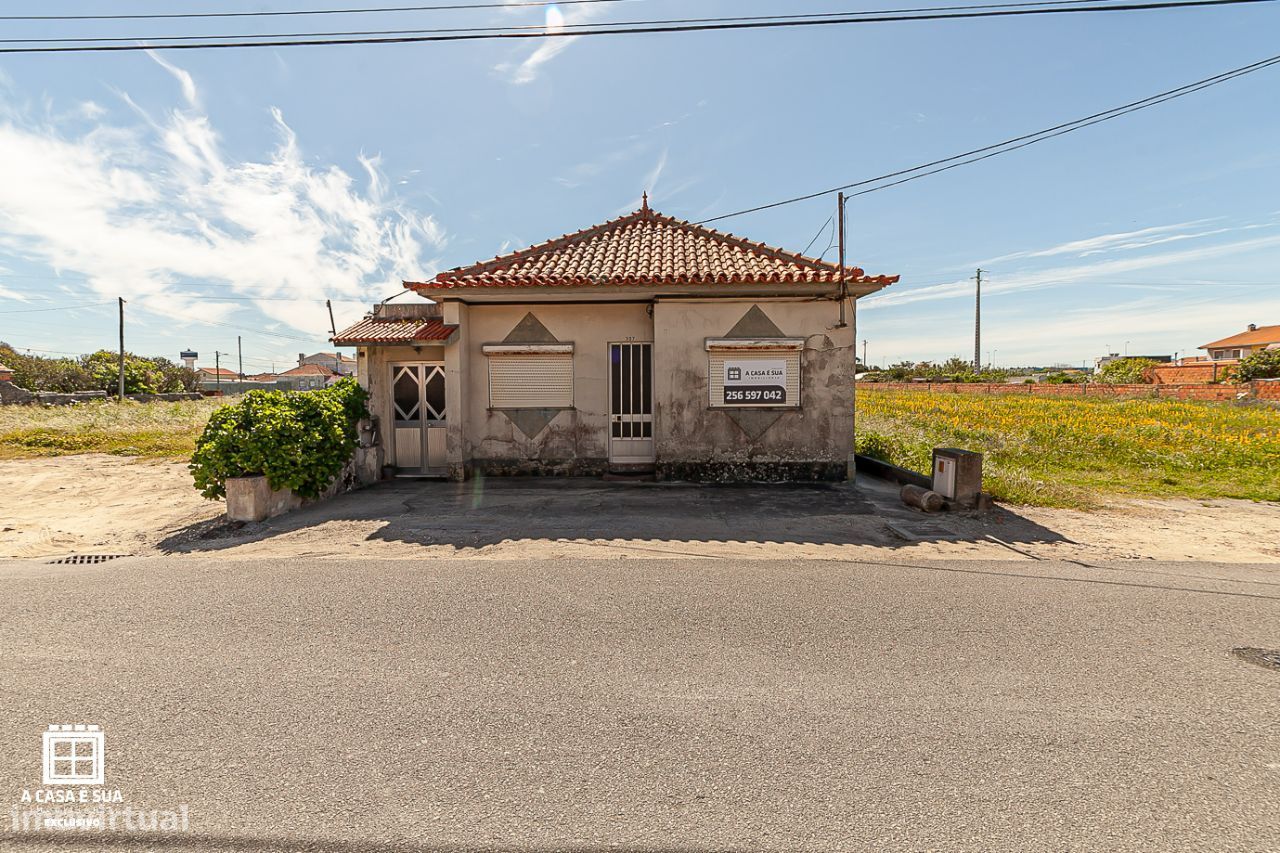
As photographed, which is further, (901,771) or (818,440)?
(818,440)

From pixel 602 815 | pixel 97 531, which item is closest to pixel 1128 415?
pixel 602 815

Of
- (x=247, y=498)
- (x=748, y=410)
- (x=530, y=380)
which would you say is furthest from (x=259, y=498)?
(x=748, y=410)

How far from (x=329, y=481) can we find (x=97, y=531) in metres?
2.66

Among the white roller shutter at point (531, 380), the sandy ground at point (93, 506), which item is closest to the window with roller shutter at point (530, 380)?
the white roller shutter at point (531, 380)

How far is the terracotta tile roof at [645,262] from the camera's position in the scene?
8.95 m

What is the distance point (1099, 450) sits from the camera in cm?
1185

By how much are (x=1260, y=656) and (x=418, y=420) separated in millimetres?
10859

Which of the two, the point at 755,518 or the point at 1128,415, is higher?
the point at 1128,415

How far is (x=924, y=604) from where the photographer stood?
4.28m

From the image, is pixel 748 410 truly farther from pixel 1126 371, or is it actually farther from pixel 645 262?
pixel 1126 371

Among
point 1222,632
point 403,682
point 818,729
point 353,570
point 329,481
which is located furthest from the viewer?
point 329,481

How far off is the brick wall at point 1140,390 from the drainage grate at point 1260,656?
30923mm

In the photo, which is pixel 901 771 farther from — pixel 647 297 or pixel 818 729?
pixel 647 297
